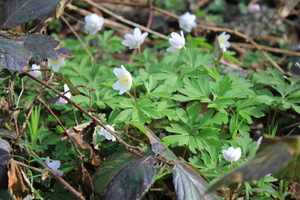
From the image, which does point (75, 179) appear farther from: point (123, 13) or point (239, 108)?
point (123, 13)

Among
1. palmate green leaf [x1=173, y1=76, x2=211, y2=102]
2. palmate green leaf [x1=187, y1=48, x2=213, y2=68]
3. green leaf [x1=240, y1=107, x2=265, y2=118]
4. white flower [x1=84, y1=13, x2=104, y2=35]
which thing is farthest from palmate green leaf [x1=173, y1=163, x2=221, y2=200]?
white flower [x1=84, y1=13, x2=104, y2=35]

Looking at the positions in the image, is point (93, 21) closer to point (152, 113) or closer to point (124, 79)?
point (124, 79)

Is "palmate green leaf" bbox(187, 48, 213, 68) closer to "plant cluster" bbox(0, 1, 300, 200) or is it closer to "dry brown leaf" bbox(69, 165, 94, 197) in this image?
"plant cluster" bbox(0, 1, 300, 200)

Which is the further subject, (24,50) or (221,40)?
(221,40)

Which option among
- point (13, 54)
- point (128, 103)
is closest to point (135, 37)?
point (128, 103)

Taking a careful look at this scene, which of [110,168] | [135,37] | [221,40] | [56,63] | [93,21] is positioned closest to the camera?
[110,168]

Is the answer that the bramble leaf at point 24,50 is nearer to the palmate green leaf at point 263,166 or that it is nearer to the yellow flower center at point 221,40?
the palmate green leaf at point 263,166
